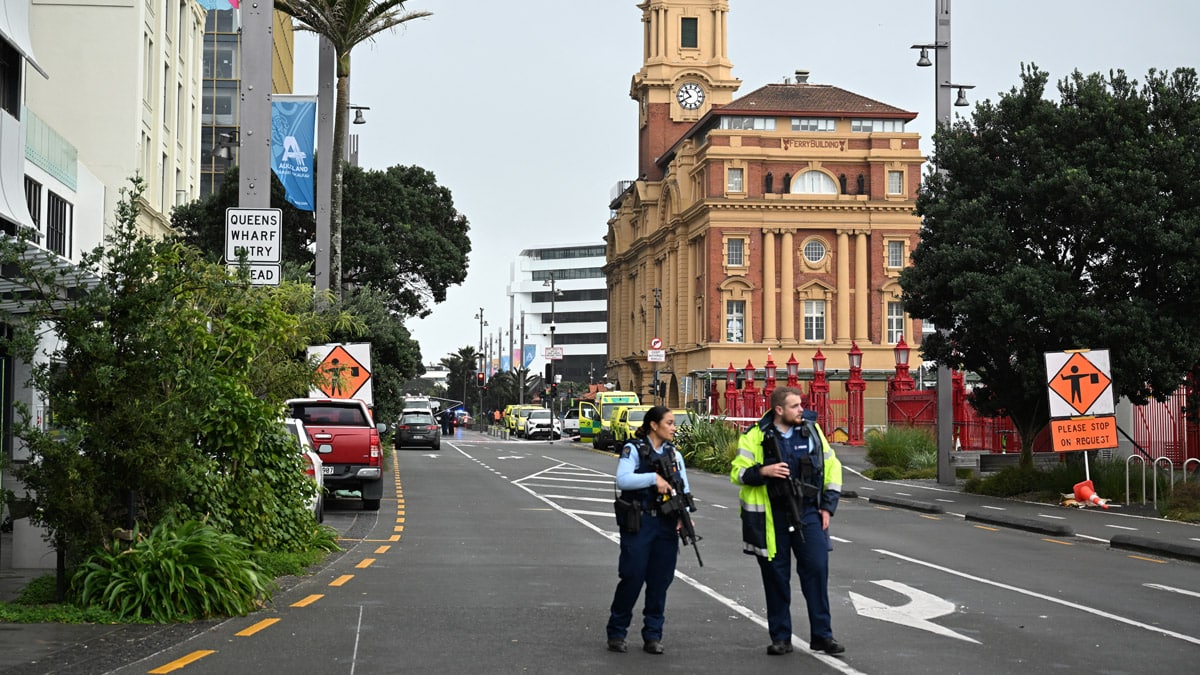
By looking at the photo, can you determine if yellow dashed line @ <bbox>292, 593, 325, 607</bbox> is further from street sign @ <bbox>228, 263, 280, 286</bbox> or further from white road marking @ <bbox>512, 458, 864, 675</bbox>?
street sign @ <bbox>228, 263, 280, 286</bbox>

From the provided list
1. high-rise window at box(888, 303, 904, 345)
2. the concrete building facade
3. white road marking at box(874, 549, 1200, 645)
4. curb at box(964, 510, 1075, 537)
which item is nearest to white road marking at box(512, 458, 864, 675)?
white road marking at box(874, 549, 1200, 645)

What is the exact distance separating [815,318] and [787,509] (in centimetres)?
7987

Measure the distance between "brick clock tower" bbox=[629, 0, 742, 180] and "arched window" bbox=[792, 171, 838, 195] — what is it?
53.3 ft

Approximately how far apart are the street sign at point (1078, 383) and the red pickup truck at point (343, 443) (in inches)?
448

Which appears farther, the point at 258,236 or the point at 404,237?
the point at 404,237

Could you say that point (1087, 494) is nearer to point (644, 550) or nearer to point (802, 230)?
point (644, 550)

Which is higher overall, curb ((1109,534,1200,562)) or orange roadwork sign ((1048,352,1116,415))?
orange roadwork sign ((1048,352,1116,415))

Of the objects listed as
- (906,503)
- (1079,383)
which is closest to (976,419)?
(906,503)

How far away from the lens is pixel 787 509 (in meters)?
9.91

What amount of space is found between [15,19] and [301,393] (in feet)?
40.2

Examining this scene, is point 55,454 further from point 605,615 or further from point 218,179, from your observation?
point 218,179

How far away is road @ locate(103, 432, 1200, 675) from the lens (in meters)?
9.66

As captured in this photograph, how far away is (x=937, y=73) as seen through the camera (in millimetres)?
30844

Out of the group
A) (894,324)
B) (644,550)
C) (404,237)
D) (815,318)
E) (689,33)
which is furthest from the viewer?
(689,33)
